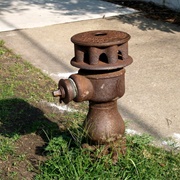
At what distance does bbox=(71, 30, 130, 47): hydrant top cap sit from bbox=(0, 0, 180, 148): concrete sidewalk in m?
1.25

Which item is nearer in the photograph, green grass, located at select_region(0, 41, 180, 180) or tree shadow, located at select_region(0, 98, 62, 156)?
green grass, located at select_region(0, 41, 180, 180)

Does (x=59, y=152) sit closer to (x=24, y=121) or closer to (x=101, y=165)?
(x=101, y=165)

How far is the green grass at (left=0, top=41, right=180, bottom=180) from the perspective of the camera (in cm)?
325

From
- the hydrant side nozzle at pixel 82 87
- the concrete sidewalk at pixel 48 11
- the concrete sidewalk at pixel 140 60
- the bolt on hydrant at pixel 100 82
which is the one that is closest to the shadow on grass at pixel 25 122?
the bolt on hydrant at pixel 100 82

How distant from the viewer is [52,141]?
11.8ft

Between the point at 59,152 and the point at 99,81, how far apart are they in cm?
69

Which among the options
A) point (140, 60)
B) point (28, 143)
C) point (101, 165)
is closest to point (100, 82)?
point (101, 165)

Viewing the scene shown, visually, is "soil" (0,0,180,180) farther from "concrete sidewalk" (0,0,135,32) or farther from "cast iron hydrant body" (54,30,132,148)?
"concrete sidewalk" (0,0,135,32)

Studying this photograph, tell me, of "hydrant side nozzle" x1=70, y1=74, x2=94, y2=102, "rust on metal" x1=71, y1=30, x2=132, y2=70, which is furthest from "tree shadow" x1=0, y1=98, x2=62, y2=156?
"rust on metal" x1=71, y1=30, x2=132, y2=70

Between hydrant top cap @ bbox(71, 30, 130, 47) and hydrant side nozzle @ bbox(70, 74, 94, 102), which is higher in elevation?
hydrant top cap @ bbox(71, 30, 130, 47)

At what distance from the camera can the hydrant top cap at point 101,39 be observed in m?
3.03

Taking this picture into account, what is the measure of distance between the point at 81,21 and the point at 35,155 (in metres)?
A: 5.11

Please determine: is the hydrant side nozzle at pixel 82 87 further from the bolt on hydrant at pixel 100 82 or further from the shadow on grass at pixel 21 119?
the shadow on grass at pixel 21 119

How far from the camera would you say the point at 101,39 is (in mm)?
3117
